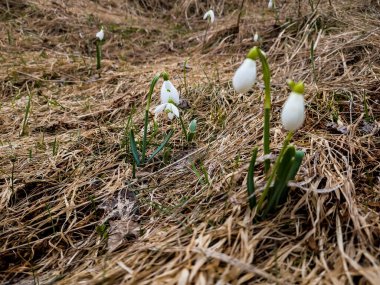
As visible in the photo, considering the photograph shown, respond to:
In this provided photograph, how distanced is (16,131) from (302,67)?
1.69 metres

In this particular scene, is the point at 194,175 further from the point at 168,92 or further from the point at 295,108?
the point at 295,108

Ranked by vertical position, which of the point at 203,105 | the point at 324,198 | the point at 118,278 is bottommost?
the point at 118,278

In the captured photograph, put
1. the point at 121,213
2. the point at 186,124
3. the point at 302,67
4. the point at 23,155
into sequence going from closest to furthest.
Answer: the point at 121,213, the point at 23,155, the point at 186,124, the point at 302,67

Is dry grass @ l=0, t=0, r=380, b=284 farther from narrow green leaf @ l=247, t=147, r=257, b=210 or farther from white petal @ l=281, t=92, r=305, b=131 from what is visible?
white petal @ l=281, t=92, r=305, b=131

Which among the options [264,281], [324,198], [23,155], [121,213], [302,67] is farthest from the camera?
[302,67]

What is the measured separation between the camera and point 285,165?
1251mm

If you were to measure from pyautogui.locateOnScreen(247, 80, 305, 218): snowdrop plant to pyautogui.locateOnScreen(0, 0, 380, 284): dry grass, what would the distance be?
45mm

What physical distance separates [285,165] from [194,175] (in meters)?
0.57

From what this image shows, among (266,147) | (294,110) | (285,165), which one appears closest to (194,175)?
(266,147)

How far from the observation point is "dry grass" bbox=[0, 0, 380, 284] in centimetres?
124

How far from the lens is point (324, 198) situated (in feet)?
4.47

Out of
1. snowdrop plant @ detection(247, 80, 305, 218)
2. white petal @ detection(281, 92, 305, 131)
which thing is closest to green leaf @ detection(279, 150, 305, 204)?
snowdrop plant @ detection(247, 80, 305, 218)

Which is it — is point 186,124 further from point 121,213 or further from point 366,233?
point 366,233

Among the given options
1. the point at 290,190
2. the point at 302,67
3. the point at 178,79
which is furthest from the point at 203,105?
the point at 290,190
